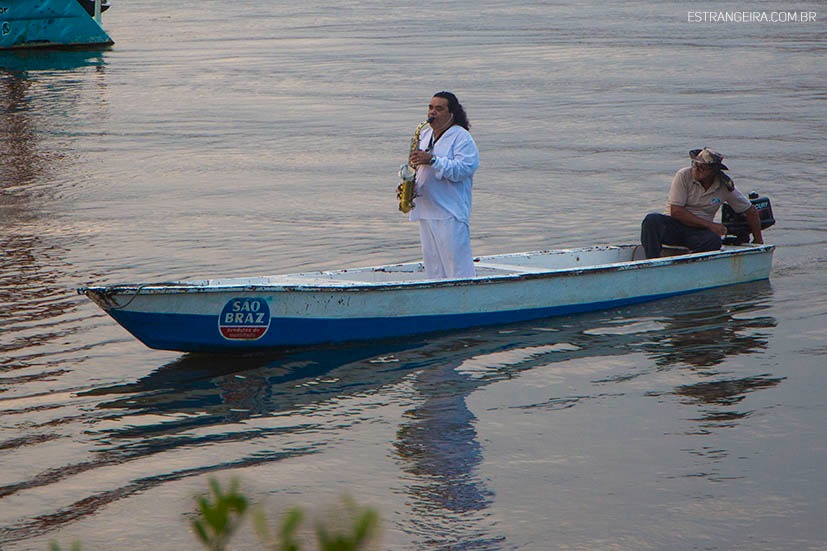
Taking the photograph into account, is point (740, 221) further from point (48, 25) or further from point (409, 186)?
point (48, 25)

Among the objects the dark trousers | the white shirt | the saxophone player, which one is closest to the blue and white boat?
the dark trousers

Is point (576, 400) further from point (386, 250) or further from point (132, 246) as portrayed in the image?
point (132, 246)

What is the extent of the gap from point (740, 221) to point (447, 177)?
340 cm

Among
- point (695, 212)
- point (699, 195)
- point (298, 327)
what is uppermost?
point (699, 195)

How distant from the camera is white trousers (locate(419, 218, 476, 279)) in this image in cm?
906

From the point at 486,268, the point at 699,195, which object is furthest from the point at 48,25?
the point at 699,195

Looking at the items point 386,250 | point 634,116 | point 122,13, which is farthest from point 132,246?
point 122,13

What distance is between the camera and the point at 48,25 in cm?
3447

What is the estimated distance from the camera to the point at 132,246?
1228 cm

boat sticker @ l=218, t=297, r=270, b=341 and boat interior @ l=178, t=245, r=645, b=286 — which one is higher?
boat interior @ l=178, t=245, r=645, b=286

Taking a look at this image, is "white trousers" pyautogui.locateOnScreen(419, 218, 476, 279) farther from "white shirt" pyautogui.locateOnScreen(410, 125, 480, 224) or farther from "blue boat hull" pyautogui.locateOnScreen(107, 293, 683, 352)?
"blue boat hull" pyautogui.locateOnScreen(107, 293, 683, 352)

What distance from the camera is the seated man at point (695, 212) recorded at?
412 inches

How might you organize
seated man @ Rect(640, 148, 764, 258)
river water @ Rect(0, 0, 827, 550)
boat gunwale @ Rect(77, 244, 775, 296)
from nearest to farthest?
river water @ Rect(0, 0, 827, 550) < boat gunwale @ Rect(77, 244, 775, 296) < seated man @ Rect(640, 148, 764, 258)

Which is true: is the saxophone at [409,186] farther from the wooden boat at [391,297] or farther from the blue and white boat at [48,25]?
the blue and white boat at [48,25]
